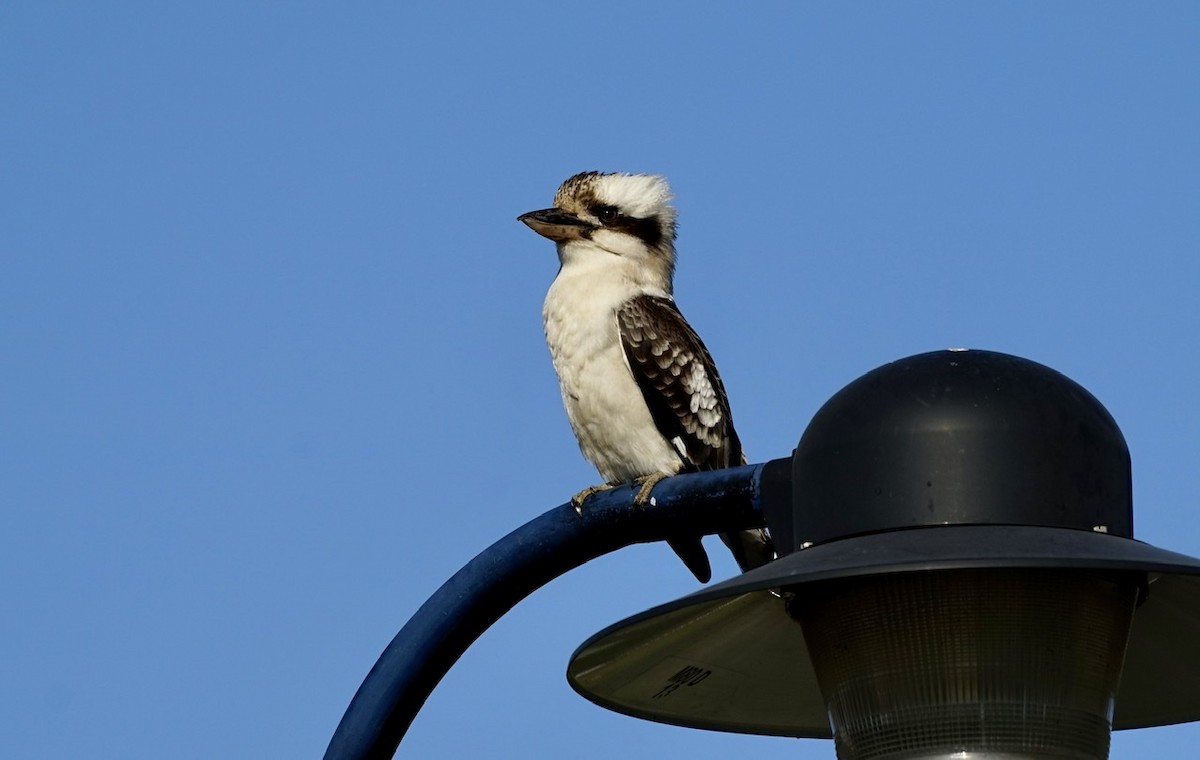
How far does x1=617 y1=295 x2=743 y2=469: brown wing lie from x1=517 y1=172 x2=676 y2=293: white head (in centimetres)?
36

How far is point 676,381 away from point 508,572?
459 cm

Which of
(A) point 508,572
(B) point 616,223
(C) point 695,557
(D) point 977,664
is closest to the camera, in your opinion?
(D) point 977,664

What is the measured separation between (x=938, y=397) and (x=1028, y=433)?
0.16m

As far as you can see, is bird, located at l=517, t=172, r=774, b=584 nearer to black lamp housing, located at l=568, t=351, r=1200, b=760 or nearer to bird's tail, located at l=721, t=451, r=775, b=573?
bird's tail, located at l=721, t=451, r=775, b=573

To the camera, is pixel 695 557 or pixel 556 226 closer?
pixel 695 557

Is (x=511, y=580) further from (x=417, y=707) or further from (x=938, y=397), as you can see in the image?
(x=938, y=397)

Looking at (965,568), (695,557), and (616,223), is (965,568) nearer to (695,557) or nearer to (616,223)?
(695,557)

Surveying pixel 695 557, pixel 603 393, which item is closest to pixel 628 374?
pixel 603 393

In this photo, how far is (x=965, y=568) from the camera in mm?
2676

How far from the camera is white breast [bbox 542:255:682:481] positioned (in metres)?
8.36

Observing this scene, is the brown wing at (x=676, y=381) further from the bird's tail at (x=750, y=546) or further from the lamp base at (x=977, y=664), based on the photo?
the lamp base at (x=977, y=664)

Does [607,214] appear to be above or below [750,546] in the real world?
above

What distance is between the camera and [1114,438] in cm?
302

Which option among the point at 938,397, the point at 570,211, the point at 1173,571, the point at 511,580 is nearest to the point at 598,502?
the point at 511,580
